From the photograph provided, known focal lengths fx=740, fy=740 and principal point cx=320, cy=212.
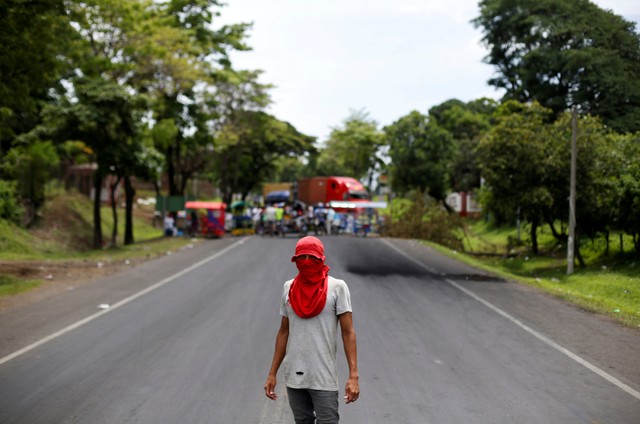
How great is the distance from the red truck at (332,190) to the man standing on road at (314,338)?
153 feet

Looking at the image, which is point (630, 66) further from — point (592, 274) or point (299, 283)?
point (299, 283)

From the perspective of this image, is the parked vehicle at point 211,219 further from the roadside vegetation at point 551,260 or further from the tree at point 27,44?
the tree at point 27,44

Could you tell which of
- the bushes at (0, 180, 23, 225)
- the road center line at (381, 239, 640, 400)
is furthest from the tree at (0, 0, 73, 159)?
the road center line at (381, 239, 640, 400)

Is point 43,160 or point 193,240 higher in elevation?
point 43,160

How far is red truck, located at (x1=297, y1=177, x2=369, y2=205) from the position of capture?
51906 mm

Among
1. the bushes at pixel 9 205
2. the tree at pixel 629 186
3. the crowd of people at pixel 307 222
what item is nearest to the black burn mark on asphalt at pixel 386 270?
the tree at pixel 629 186

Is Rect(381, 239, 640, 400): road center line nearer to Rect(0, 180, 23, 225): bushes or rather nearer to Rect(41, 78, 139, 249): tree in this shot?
Rect(41, 78, 139, 249): tree

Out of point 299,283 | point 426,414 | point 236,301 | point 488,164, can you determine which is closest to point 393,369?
point 426,414

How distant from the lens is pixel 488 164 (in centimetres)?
2739

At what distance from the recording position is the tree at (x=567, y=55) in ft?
74.9

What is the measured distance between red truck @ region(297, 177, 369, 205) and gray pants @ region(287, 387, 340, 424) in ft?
153

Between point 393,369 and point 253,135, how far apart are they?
5038 centimetres

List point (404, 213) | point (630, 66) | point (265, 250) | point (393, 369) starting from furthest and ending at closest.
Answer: point (404, 213) < point (265, 250) < point (630, 66) < point (393, 369)

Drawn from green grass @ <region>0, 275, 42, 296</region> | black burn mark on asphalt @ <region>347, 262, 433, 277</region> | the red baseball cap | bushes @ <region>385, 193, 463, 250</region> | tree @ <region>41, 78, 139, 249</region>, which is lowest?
black burn mark on asphalt @ <region>347, 262, 433, 277</region>
